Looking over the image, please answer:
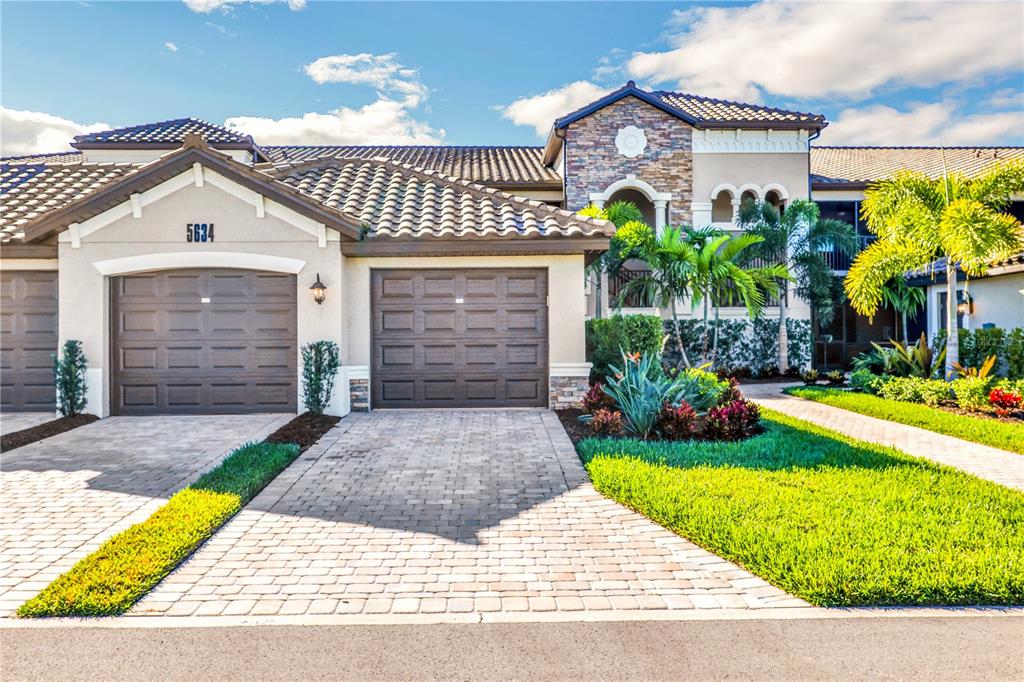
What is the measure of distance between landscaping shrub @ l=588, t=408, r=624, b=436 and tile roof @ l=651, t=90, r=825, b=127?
13.7 metres

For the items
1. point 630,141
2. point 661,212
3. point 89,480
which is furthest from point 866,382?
point 89,480

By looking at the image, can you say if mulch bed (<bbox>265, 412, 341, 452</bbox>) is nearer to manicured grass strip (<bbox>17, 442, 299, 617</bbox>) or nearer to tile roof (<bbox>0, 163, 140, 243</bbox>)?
manicured grass strip (<bbox>17, 442, 299, 617</bbox>)

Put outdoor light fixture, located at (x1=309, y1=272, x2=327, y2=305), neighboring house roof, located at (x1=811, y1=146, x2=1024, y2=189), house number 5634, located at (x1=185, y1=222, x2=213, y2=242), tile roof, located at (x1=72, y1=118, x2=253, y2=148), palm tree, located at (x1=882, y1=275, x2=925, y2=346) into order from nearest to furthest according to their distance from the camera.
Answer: outdoor light fixture, located at (x1=309, y1=272, x2=327, y2=305) < house number 5634, located at (x1=185, y1=222, x2=213, y2=242) < palm tree, located at (x1=882, y1=275, x2=925, y2=346) < tile roof, located at (x1=72, y1=118, x2=253, y2=148) < neighboring house roof, located at (x1=811, y1=146, x2=1024, y2=189)

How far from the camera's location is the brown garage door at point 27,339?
11039 mm

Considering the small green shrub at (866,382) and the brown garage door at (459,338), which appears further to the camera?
the small green shrub at (866,382)

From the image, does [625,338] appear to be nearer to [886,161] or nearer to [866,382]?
[866,382]

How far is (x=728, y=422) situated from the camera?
8.40 m

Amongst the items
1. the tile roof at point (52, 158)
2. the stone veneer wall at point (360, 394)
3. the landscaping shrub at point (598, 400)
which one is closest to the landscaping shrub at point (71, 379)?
the stone veneer wall at point (360, 394)

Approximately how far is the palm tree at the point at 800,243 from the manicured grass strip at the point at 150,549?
50.4ft

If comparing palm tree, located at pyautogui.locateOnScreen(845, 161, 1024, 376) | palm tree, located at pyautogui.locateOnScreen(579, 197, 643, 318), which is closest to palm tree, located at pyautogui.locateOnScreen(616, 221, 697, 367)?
palm tree, located at pyautogui.locateOnScreen(579, 197, 643, 318)

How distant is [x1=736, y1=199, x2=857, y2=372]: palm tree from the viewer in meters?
17.7

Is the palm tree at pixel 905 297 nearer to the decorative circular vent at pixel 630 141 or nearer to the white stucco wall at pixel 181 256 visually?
the decorative circular vent at pixel 630 141

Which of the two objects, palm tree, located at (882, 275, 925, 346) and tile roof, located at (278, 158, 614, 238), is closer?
tile roof, located at (278, 158, 614, 238)

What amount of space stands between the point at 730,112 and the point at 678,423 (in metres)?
15.5
